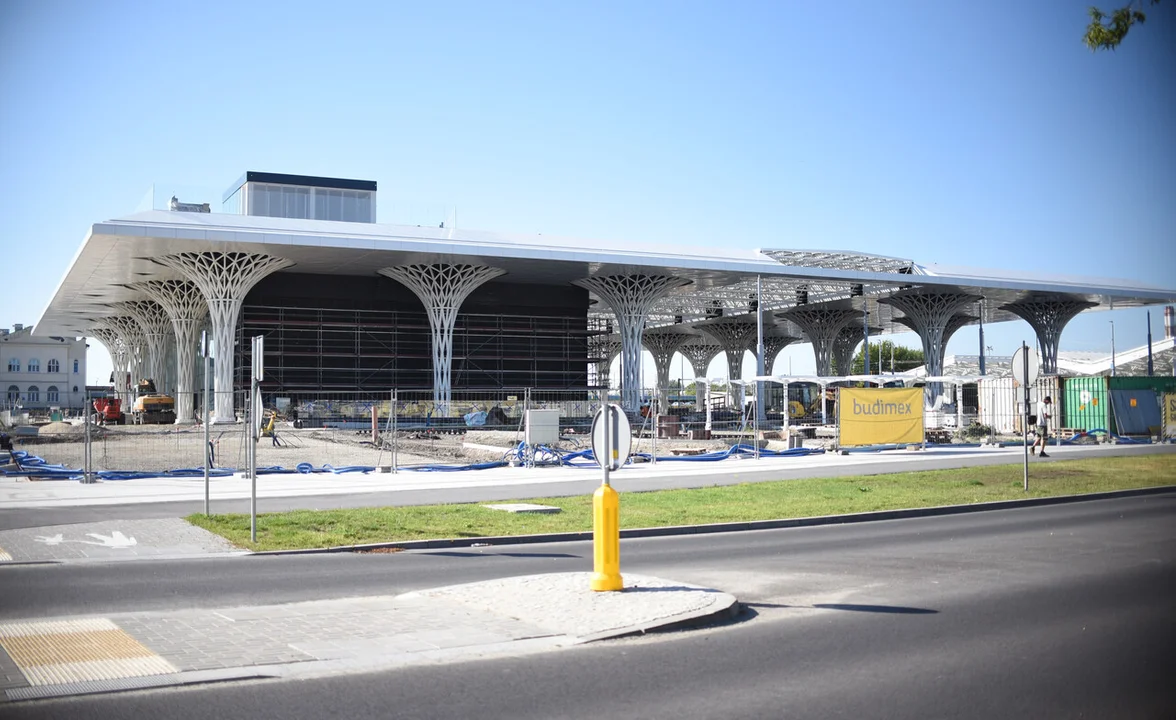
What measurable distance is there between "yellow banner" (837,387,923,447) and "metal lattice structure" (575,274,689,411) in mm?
28994

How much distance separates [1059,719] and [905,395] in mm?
28760

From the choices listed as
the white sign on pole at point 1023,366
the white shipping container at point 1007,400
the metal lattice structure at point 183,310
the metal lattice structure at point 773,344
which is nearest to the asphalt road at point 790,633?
the white sign on pole at point 1023,366

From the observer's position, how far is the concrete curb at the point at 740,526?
533 inches

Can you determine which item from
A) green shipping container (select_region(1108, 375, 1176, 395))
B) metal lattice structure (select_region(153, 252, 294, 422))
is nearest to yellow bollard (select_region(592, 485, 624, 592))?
green shipping container (select_region(1108, 375, 1176, 395))

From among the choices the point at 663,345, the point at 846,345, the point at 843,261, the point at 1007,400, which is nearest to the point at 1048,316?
the point at 843,261

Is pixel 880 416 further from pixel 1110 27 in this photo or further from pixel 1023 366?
pixel 1110 27

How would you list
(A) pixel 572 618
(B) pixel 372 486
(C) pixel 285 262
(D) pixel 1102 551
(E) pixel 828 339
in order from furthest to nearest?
(E) pixel 828 339 → (C) pixel 285 262 → (B) pixel 372 486 → (D) pixel 1102 551 → (A) pixel 572 618

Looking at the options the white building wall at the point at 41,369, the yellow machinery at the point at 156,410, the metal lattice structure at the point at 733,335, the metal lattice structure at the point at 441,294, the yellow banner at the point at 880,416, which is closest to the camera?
the yellow banner at the point at 880,416

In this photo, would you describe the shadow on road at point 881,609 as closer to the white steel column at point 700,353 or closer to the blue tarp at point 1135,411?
the blue tarp at point 1135,411

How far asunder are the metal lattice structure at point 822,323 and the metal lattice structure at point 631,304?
30331 mm

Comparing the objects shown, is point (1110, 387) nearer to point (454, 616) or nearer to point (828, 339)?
point (454, 616)

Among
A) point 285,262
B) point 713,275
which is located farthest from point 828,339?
point 285,262

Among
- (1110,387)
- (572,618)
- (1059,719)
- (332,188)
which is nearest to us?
(1059,719)

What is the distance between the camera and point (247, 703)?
20.5 feet
